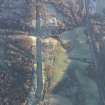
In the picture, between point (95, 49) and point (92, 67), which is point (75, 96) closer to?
point (92, 67)

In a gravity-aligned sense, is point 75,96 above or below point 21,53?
below

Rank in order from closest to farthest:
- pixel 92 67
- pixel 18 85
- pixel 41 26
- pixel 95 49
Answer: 1. pixel 18 85
2. pixel 92 67
3. pixel 95 49
4. pixel 41 26

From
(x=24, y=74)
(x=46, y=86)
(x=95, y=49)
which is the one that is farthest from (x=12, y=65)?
(x=95, y=49)

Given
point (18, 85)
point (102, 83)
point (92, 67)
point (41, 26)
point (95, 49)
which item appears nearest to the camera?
point (18, 85)

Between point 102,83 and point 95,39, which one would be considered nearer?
point 102,83

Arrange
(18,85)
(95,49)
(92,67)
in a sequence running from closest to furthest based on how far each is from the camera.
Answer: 1. (18,85)
2. (92,67)
3. (95,49)

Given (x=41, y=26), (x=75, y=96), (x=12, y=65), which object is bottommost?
(x=75, y=96)

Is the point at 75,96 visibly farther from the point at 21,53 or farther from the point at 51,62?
the point at 21,53

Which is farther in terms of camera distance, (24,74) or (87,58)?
(87,58)

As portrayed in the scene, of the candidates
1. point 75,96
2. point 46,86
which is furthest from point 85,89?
point 46,86

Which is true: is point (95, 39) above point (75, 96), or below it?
above
